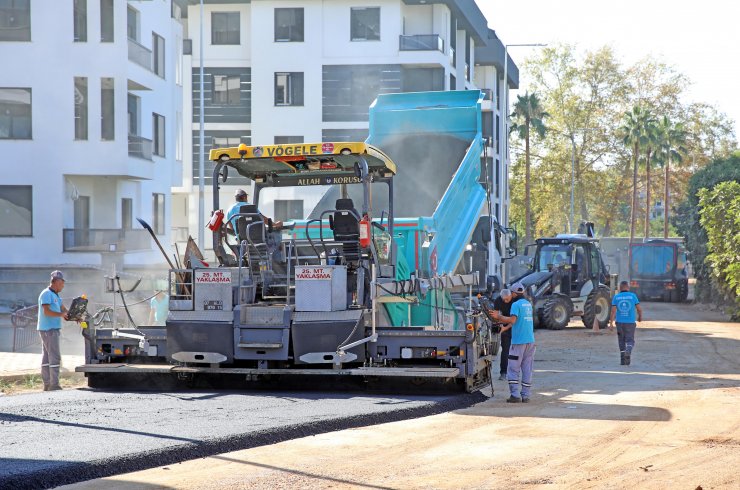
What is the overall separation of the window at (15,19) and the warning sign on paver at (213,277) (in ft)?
63.5

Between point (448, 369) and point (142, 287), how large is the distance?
1607 centimetres

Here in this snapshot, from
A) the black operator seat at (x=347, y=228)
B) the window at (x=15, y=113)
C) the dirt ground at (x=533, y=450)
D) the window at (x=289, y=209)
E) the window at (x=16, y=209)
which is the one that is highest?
the window at (x=15, y=113)

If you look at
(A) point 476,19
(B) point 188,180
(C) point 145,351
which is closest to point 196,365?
(C) point 145,351

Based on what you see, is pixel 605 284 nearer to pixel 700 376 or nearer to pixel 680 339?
pixel 680 339

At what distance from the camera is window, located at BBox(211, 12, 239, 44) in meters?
45.9

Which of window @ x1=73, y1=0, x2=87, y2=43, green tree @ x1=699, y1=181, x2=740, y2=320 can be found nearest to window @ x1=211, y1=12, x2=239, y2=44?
window @ x1=73, y1=0, x2=87, y2=43

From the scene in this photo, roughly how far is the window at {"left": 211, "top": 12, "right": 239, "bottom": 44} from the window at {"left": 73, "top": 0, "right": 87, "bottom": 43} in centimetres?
1508

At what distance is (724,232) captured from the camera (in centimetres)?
3259

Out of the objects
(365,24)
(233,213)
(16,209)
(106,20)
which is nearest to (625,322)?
(233,213)

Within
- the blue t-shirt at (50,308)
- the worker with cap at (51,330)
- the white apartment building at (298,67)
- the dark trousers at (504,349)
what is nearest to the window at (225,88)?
the white apartment building at (298,67)

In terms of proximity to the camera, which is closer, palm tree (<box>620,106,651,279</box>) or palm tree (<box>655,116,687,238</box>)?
palm tree (<box>620,106,651,279</box>)

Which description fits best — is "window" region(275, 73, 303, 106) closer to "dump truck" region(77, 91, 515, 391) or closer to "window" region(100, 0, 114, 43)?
"window" region(100, 0, 114, 43)

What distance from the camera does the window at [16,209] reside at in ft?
99.7

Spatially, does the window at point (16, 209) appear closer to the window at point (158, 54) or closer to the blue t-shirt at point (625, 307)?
the window at point (158, 54)
